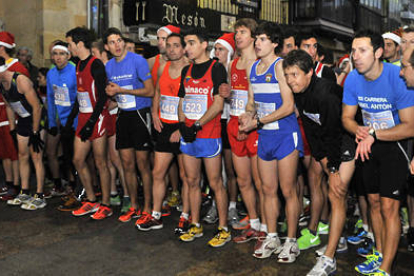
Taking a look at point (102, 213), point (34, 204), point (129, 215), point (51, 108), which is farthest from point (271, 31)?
point (34, 204)

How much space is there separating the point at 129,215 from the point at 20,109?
2174 millimetres

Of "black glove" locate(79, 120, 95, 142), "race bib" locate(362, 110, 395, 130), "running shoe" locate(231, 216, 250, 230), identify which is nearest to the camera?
"race bib" locate(362, 110, 395, 130)

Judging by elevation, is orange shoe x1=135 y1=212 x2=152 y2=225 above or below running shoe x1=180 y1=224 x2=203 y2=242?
above

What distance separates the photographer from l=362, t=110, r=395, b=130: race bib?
11.3 ft

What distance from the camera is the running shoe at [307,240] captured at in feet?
14.4

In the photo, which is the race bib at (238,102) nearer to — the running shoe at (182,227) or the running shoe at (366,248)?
the running shoe at (182,227)

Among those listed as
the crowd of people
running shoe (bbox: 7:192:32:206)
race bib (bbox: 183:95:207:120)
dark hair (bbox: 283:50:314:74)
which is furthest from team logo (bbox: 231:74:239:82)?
running shoe (bbox: 7:192:32:206)

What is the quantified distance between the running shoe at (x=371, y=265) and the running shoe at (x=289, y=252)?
0.54 meters

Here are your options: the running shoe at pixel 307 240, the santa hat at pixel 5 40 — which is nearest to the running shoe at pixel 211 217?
the running shoe at pixel 307 240

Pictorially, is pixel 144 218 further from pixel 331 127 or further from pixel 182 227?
pixel 331 127

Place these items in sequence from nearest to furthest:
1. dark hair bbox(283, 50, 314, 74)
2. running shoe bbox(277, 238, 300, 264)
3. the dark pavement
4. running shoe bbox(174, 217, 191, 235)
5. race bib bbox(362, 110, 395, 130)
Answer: race bib bbox(362, 110, 395, 130) < dark hair bbox(283, 50, 314, 74) < the dark pavement < running shoe bbox(277, 238, 300, 264) < running shoe bbox(174, 217, 191, 235)

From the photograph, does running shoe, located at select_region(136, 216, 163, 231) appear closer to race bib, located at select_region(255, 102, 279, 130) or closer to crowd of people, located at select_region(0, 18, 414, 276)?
crowd of people, located at select_region(0, 18, 414, 276)

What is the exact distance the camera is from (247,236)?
15.0ft

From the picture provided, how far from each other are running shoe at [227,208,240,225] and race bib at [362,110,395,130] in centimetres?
215
